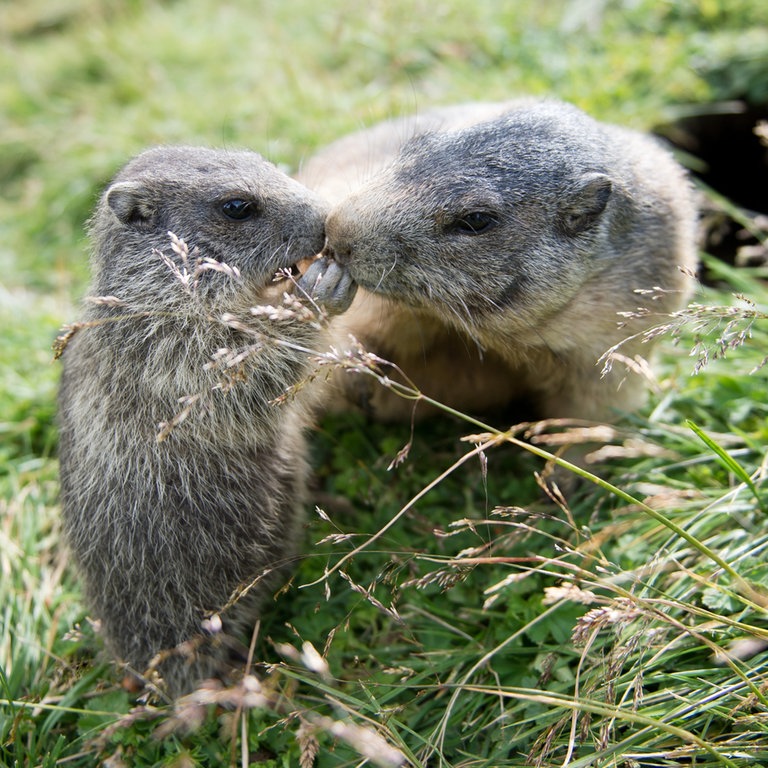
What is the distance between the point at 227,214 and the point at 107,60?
236 inches

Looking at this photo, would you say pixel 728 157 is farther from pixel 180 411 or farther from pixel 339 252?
pixel 180 411

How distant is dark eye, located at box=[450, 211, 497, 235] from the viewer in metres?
3.62

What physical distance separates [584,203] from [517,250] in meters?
0.41

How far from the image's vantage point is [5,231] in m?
7.38

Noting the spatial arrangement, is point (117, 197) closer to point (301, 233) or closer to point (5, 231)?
point (301, 233)

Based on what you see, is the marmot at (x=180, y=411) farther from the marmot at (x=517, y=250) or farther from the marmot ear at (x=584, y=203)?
the marmot ear at (x=584, y=203)

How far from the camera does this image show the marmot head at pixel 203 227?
3652mm

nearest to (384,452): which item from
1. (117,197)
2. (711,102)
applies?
(117,197)

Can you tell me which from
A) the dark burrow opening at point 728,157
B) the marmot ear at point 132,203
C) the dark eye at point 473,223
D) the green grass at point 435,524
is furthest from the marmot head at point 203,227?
the dark burrow opening at point 728,157

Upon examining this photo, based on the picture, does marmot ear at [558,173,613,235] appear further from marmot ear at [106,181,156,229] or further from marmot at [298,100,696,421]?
marmot ear at [106,181,156,229]

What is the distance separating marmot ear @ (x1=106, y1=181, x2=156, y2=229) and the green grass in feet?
3.41

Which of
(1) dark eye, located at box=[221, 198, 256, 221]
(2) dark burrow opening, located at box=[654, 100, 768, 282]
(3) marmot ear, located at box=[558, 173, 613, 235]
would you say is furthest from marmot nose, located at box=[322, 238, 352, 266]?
(2) dark burrow opening, located at box=[654, 100, 768, 282]

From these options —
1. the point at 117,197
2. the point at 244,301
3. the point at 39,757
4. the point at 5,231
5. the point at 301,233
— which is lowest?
the point at 39,757

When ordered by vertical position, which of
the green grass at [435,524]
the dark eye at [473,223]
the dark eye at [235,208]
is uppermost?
the dark eye at [235,208]
